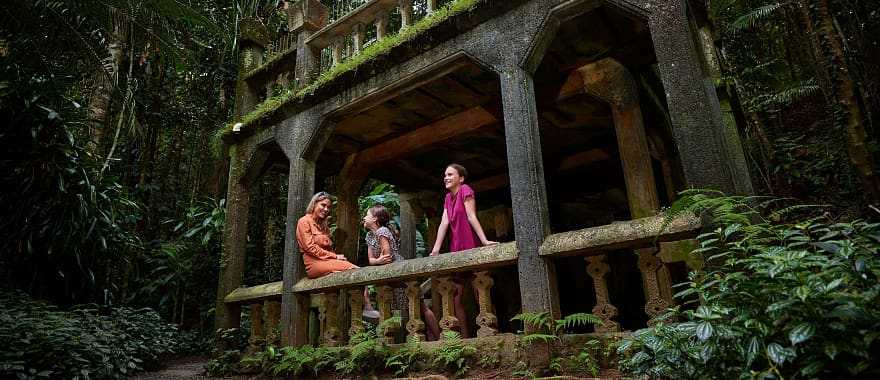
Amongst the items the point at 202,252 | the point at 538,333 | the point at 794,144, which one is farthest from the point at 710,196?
the point at 202,252

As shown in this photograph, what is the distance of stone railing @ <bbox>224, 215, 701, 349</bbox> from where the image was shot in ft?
11.9

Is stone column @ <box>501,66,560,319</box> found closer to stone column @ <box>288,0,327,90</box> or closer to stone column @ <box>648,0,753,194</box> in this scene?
stone column @ <box>648,0,753,194</box>

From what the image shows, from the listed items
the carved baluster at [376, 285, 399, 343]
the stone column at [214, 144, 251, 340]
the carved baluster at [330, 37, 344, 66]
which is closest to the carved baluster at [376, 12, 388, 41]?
the carved baluster at [330, 37, 344, 66]

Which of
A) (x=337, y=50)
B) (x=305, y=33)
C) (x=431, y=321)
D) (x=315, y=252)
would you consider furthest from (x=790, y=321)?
(x=305, y=33)

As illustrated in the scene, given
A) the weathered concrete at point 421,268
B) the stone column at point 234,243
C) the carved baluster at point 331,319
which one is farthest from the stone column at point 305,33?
the carved baluster at point 331,319

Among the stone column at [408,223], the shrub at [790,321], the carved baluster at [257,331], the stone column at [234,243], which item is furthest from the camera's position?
the stone column at [408,223]

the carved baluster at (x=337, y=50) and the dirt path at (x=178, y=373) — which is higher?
the carved baluster at (x=337, y=50)

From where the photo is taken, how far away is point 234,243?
6992 mm

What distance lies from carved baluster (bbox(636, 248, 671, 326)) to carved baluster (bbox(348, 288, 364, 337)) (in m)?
2.76

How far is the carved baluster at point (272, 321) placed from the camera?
5.84 meters

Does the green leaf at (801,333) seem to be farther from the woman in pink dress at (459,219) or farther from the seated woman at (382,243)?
the seated woman at (382,243)

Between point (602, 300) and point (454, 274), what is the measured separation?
152 centimetres

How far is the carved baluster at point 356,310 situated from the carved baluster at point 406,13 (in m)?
3.12

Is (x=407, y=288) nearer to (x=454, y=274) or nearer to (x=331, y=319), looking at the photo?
(x=454, y=274)
